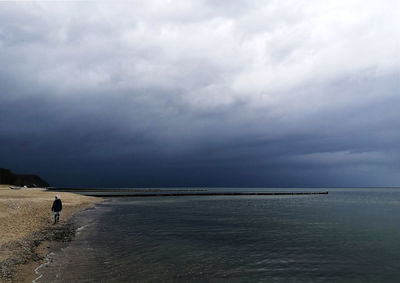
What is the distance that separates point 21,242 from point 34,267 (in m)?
5.12

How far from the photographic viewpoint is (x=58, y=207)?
31.1 meters

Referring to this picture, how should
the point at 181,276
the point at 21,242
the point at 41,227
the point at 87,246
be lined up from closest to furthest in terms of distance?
the point at 181,276
the point at 21,242
the point at 87,246
the point at 41,227

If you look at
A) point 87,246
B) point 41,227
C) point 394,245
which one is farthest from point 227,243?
point 41,227

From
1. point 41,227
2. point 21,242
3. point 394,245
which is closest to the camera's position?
point 21,242

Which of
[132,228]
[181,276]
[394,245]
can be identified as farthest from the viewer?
[132,228]

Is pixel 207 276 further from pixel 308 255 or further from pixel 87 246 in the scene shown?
pixel 87 246

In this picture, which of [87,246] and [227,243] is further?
[227,243]

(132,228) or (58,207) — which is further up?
(58,207)

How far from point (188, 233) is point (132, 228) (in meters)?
6.63

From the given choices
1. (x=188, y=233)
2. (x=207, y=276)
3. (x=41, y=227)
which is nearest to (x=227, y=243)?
(x=188, y=233)

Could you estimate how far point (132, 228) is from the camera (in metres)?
30.7

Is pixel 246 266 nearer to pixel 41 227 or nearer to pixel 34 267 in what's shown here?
pixel 34 267

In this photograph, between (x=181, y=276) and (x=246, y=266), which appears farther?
(x=246, y=266)

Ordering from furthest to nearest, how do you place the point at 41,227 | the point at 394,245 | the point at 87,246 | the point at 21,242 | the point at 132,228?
the point at 132,228, the point at 41,227, the point at 394,245, the point at 87,246, the point at 21,242
